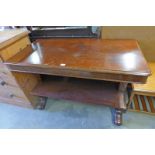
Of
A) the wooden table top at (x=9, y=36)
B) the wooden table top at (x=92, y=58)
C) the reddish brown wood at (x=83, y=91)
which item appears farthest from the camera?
the reddish brown wood at (x=83, y=91)

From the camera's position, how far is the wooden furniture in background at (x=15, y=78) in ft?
3.27

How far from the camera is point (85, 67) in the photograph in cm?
83

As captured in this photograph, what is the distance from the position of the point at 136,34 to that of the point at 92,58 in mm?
538

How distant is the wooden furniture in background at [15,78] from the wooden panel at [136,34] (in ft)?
2.42

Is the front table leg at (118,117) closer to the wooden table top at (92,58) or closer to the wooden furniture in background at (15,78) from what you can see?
the wooden table top at (92,58)

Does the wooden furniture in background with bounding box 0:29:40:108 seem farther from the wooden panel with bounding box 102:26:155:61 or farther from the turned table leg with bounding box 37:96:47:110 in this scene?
the wooden panel with bounding box 102:26:155:61

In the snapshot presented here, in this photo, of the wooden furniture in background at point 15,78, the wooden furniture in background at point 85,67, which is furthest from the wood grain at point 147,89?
the wooden furniture in background at point 15,78

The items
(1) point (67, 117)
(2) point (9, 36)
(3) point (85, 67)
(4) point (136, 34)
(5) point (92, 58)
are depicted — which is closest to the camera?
(3) point (85, 67)

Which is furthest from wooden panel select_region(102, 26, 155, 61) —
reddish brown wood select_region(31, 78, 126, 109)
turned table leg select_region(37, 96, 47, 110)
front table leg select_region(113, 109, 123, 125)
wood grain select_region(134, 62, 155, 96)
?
turned table leg select_region(37, 96, 47, 110)

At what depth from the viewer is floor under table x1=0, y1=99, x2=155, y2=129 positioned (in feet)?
4.20

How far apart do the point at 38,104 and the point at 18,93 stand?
0.95 feet

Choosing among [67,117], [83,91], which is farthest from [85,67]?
[67,117]

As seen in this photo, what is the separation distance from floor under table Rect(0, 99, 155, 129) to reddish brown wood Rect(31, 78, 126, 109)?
1.04 feet

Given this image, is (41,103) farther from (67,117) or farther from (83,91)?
(83,91)
